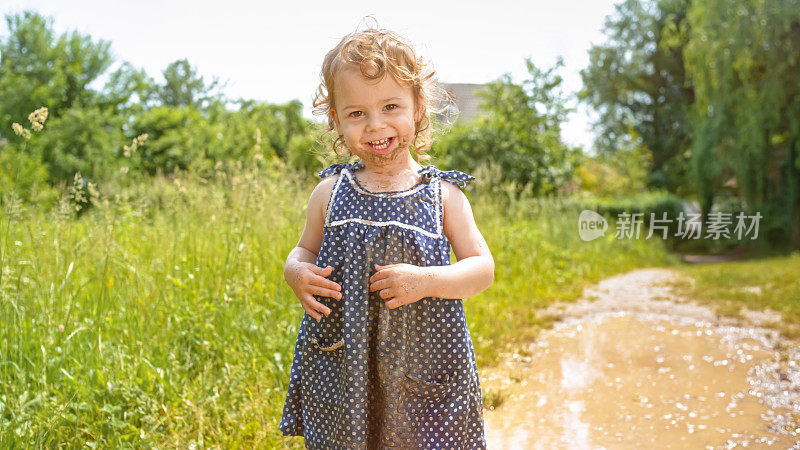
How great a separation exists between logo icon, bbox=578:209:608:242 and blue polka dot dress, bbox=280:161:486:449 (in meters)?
8.35

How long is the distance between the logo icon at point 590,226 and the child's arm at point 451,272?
27.1ft

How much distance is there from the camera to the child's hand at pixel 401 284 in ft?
5.23

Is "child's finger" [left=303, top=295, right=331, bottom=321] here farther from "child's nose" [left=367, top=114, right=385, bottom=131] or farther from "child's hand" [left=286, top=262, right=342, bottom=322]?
"child's nose" [left=367, top=114, right=385, bottom=131]

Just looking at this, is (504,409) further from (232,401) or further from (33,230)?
(33,230)

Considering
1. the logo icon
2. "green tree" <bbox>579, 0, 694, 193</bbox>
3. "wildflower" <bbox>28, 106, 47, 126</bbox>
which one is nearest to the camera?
"wildflower" <bbox>28, 106, 47, 126</bbox>

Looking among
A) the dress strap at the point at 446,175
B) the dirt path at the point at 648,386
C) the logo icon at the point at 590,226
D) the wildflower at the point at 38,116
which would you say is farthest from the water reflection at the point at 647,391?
the logo icon at the point at 590,226

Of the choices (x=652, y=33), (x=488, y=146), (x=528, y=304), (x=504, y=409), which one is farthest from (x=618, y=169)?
(x=504, y=409)

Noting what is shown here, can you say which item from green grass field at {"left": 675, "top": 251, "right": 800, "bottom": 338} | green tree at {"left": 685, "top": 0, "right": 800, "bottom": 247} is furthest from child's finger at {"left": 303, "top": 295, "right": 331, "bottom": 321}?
green tree at {"left": 685, "top": 0, "right": 800, "bottom": 247}

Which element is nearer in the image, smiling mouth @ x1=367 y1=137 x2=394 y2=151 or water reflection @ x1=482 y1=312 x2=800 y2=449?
smiling mouth @ x1=367 y1=137 x2=394 y2=151

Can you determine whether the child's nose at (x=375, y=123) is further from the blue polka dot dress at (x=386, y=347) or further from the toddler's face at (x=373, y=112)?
the blue polka dot dress at (x=386, y=347)

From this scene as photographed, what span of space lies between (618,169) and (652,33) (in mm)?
6041

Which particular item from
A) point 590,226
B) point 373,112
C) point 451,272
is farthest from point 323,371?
point 590,226

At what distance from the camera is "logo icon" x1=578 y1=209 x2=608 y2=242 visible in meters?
9.98

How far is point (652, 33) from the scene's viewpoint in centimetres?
2617
